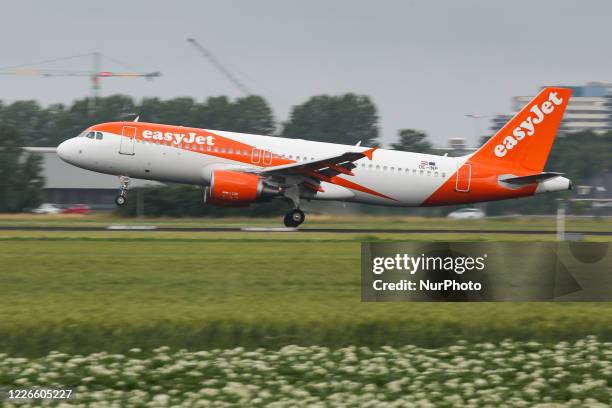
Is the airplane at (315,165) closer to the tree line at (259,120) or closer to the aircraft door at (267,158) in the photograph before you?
the aircraft door at (267,158)

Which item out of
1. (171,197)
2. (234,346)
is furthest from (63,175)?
(234,346)

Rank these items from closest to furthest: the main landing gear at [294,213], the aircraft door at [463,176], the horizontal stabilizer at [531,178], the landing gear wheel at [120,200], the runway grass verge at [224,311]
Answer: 1. the runway grass verge at [224,311]
2. the landing gear wheel at [120,200]
3. the main landing gear at [294,213]
4. the horizontal stabilizer at [531,178]
5. the aircraft door at [463,176]

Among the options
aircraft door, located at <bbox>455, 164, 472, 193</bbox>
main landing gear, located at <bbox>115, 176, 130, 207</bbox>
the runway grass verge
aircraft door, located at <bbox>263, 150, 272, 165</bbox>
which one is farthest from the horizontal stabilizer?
the runway grass verge

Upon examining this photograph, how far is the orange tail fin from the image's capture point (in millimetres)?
42250

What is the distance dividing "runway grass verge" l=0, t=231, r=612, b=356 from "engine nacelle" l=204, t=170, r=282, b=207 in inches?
460

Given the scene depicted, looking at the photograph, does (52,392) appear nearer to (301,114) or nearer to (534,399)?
(534,399)

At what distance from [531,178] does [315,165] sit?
10098mm

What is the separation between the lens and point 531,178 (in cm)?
4112

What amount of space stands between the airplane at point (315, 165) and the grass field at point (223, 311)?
13251 millimetres

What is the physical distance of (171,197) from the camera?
64.4 m

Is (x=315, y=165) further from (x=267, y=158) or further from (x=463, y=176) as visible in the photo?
(x=463, y=176)

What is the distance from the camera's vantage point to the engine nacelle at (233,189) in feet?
122

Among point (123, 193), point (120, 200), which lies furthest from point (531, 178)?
point (120, 200)

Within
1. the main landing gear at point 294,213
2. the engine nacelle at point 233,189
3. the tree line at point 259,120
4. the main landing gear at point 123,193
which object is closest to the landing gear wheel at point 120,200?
the main landing gear at point 123,193
